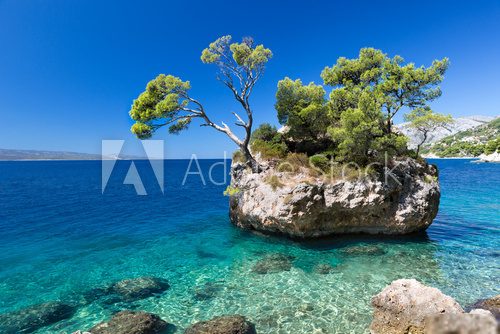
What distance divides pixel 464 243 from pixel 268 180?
1570 cm

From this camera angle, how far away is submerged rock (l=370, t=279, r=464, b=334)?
414 inches

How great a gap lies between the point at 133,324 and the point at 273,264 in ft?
29.7

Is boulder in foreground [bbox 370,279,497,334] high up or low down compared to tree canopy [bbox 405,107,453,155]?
down

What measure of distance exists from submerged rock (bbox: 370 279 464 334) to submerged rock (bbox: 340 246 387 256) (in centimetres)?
770

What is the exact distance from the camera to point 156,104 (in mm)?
26609

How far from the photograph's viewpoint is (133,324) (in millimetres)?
11867

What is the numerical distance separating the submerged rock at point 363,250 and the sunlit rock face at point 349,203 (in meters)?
2.65

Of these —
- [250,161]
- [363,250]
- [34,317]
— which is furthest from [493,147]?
[34,317]

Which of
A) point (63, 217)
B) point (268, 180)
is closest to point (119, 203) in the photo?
point (63, 217)

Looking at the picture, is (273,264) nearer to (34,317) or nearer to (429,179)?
(34,317)

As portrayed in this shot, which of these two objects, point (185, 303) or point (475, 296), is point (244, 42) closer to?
point (185, 303)

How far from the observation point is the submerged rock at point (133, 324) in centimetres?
1156

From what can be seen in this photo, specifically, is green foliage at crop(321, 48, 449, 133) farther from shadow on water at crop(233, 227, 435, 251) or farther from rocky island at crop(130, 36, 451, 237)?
shadow on water at crop(233, 227, 435, 251)

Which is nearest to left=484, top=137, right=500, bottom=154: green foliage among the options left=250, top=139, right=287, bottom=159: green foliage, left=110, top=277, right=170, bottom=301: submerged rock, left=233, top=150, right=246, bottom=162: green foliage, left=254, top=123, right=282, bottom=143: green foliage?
left=254, top=123, right=282, bottom=143: green foliage
